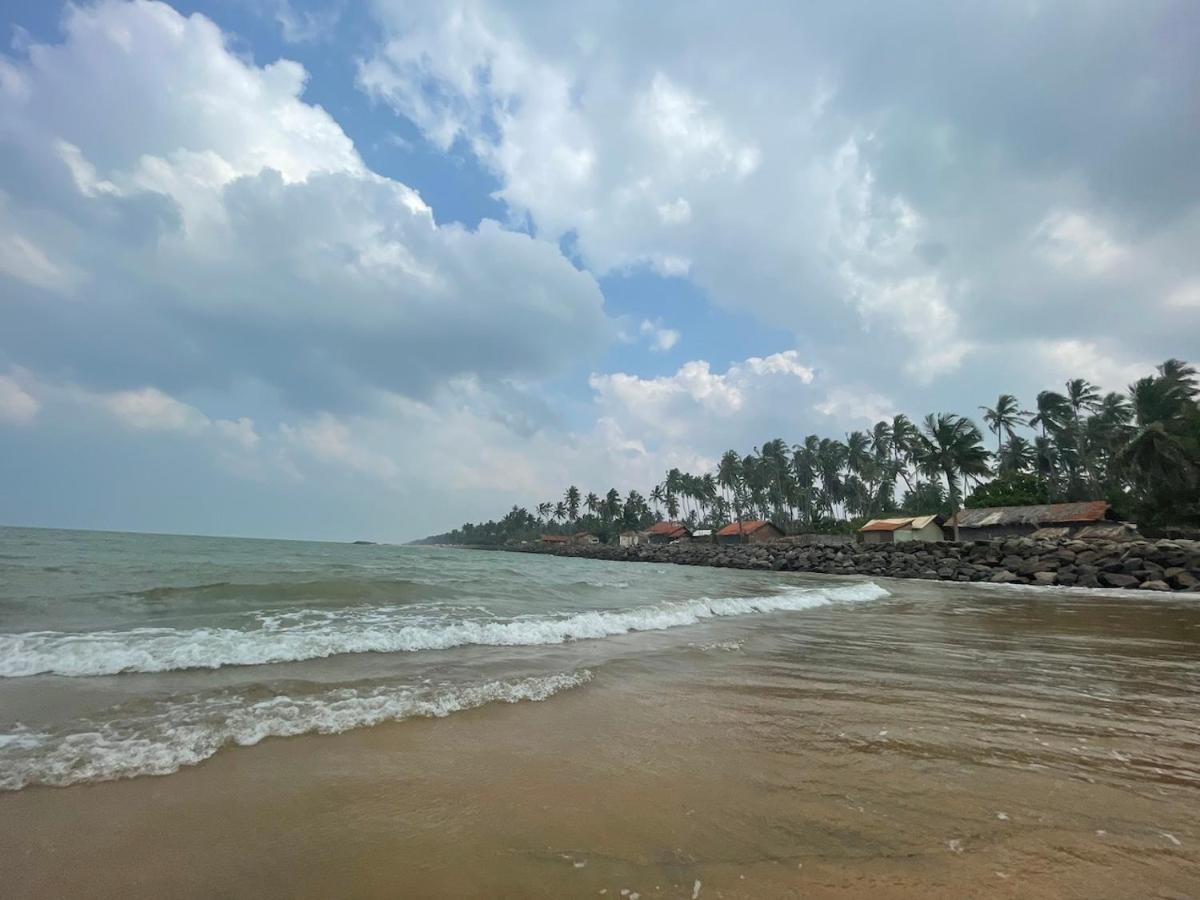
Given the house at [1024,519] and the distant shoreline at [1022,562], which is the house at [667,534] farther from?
the house at [1024,519]

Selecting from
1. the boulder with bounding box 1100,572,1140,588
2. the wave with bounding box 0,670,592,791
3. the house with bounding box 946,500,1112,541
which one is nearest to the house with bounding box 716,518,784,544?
the house with bounding box 946,500,1112,541

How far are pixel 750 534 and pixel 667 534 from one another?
73.0 feet

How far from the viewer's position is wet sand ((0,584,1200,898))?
2.60 metres

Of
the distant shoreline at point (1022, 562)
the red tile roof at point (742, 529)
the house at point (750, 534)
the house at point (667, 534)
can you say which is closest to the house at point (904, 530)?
the distant shoreline at point (1022, 562)

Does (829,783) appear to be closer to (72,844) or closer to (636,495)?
(72,844)

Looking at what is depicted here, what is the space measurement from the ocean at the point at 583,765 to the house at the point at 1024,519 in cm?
4268

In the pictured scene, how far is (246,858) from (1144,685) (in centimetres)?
873

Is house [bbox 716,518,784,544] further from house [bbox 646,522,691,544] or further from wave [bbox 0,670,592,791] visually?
wave [bbox 0,670,592,791]

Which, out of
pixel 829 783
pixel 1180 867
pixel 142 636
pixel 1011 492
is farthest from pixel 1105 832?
pixel 1011 492

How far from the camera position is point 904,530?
54.7 meters

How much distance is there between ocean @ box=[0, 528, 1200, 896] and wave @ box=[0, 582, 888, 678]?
0.06 meters

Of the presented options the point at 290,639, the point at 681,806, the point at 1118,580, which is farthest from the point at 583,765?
the point at 1118,580

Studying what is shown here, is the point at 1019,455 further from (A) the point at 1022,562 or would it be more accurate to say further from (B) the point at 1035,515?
(A) the point at 1022,562

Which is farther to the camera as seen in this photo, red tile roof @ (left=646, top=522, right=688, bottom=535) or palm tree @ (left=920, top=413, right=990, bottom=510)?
red tile roof @ (left=646, top=522, right=688, bottom=535)
